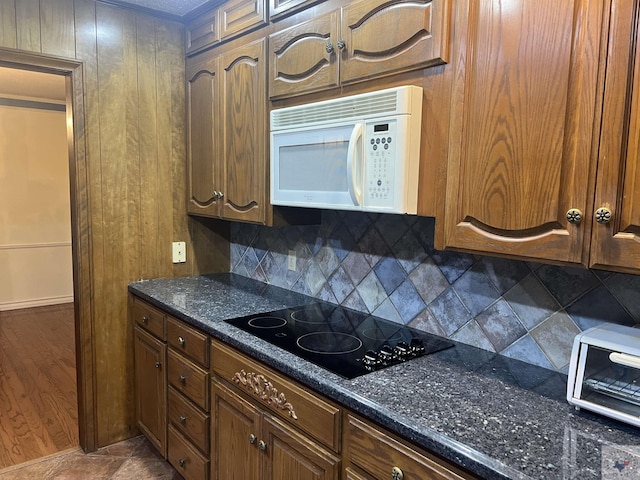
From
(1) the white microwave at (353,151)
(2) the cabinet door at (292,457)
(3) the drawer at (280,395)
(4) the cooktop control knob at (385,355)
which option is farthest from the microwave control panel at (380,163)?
(2) the cabinet door at (292,457)

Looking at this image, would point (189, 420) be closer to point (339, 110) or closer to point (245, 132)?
point (245, 132)

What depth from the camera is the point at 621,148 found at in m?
1.01

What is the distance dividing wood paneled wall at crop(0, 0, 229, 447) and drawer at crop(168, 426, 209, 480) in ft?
1.82

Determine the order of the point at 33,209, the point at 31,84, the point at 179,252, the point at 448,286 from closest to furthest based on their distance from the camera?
the point at 448,286
the point at 179,252
the point at 31,84
the point at 33,209

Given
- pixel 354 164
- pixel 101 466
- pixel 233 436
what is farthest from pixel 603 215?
pixel 101 466

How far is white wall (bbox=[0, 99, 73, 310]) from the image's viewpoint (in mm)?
5203

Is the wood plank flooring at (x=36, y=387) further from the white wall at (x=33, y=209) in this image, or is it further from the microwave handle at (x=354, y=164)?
the microwave handle at (x=354, y=164)

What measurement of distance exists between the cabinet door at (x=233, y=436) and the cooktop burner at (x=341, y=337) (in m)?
0.27

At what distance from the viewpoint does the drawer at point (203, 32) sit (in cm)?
238

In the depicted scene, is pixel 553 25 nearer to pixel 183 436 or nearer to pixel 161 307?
pixel 161 307

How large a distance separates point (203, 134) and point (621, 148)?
6.61 ft

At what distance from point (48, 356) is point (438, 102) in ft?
12.9

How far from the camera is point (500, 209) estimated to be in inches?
48.8

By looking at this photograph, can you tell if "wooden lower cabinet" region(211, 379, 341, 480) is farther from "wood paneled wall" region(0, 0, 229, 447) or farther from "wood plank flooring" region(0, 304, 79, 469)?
"wood plank flooring" region(0, 304, 79, 469)
